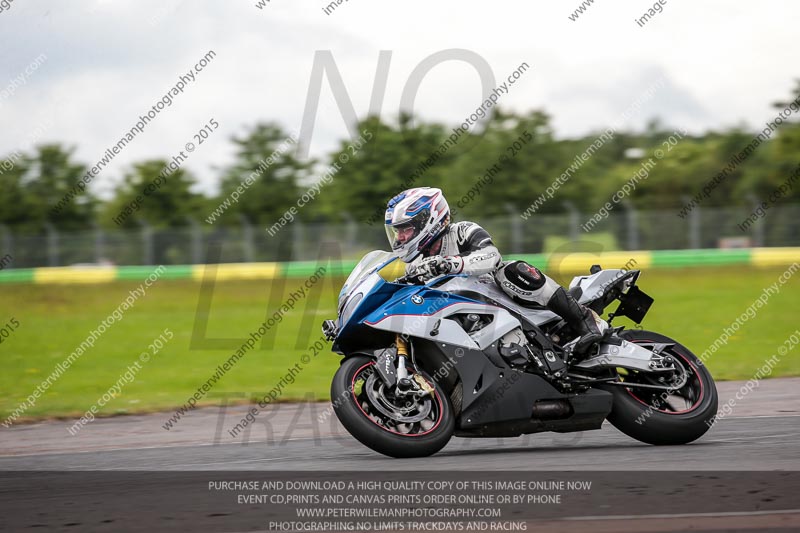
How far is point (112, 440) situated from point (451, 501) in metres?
4.65

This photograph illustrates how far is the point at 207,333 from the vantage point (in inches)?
761

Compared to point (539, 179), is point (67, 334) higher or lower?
higher

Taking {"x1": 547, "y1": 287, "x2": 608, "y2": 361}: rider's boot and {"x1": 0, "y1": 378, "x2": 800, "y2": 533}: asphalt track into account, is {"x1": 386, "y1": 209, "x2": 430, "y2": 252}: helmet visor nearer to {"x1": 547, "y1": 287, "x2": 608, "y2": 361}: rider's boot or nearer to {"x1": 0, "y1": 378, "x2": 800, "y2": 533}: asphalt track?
{"x1": 547, "y1": 287, "x2": 608, "y2": 361}: rider's boot

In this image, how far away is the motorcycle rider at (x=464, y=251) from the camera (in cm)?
729

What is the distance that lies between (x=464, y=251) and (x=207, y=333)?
12624 mm

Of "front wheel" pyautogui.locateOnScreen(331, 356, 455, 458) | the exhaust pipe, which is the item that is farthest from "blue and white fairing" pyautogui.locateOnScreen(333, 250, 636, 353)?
the exhaust pipe

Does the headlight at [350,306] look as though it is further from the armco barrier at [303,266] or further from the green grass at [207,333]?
the armco barrier at [303,266]

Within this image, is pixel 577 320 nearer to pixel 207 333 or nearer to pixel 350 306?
pixel 350 306

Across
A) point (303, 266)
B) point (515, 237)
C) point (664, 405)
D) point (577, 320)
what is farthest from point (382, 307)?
point (515, 237)

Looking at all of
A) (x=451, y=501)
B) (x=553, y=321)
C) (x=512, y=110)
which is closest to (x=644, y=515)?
(x=451, y=501)

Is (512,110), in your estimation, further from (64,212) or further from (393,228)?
(393,228)

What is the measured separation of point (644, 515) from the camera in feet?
16.1

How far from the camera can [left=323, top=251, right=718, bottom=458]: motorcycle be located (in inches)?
269

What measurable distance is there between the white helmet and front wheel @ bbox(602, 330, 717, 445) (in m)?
1.67
